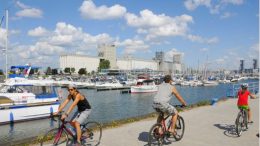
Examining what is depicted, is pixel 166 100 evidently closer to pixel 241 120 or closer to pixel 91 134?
pixel 91 134

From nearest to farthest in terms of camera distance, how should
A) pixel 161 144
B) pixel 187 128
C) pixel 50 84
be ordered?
pixel 161 144 < pixel 187 128 < pixel 50 84

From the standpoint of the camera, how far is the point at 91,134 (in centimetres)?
979

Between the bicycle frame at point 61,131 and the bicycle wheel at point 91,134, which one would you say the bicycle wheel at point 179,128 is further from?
the bicycle frame at point 61,131

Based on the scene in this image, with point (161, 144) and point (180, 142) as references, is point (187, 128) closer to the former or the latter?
point (180, 142)

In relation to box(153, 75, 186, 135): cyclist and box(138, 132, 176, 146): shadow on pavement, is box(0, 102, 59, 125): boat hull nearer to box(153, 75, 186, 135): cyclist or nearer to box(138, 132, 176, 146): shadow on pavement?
box(138, 132, 176, 146): shadow on pavement

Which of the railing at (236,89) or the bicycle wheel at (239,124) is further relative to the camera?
the railing at (236,89)

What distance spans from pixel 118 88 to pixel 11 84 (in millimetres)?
68681

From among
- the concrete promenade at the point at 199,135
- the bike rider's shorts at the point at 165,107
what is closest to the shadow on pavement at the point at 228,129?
the concrete promenade at the point at 199,135

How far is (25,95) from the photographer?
97.6 ft

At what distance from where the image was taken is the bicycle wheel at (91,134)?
9.54 meters

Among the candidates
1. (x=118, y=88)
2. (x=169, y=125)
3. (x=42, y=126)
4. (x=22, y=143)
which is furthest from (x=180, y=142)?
(x=118, y=88)

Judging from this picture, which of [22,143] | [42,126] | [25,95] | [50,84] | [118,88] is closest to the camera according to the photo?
[22,143]

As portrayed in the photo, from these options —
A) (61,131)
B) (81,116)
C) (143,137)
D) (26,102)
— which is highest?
(81,116)

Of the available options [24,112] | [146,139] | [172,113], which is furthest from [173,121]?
[24,112]
